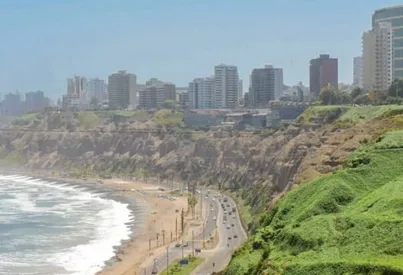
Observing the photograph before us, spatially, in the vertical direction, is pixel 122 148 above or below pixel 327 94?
below

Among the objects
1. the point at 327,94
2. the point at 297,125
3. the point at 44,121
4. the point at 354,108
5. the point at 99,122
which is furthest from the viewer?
the point at 44,121

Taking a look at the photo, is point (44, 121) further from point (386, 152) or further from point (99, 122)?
point (386, 152)

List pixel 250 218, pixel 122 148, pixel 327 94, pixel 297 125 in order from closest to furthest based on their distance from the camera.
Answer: pixel 250 218 < pixel 297 125 < pixel 327 94 < pixel 122 148

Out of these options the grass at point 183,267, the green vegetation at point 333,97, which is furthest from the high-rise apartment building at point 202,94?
the grass at point 183,267

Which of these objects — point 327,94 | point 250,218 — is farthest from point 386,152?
point 327,94

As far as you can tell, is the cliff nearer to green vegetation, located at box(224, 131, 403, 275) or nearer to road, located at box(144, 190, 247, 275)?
green vegetation, located at box(224, 131, 403, 275)

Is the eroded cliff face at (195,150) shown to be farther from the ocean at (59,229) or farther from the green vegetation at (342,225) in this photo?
the ocean at (59,229)

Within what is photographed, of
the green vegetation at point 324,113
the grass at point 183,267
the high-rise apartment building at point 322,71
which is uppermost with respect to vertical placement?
the high-rise apartment building at point 322,71
